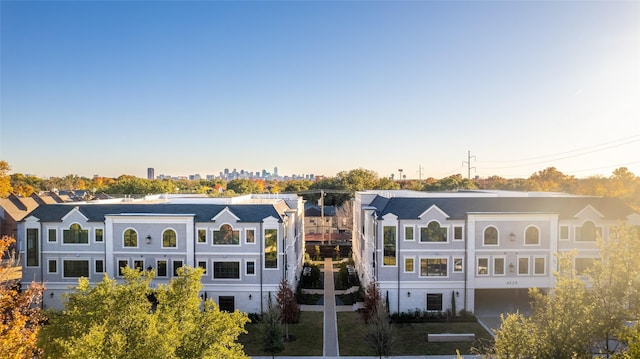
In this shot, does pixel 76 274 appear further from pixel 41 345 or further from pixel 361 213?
pixel 361 213

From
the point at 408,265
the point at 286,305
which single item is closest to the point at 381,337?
the point at 286,305

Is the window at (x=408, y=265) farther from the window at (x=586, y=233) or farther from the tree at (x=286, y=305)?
the window at (x=586, y=233)

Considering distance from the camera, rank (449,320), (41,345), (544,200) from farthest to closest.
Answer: (544,200), (449,320), (41,345)

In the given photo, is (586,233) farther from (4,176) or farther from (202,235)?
(4,176)

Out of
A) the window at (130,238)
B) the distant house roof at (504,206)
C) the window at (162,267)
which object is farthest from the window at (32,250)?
the distant house roof at (504,206)

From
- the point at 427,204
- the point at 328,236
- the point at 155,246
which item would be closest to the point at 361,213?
the point at 427,204

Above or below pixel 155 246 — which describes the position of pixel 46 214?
above
